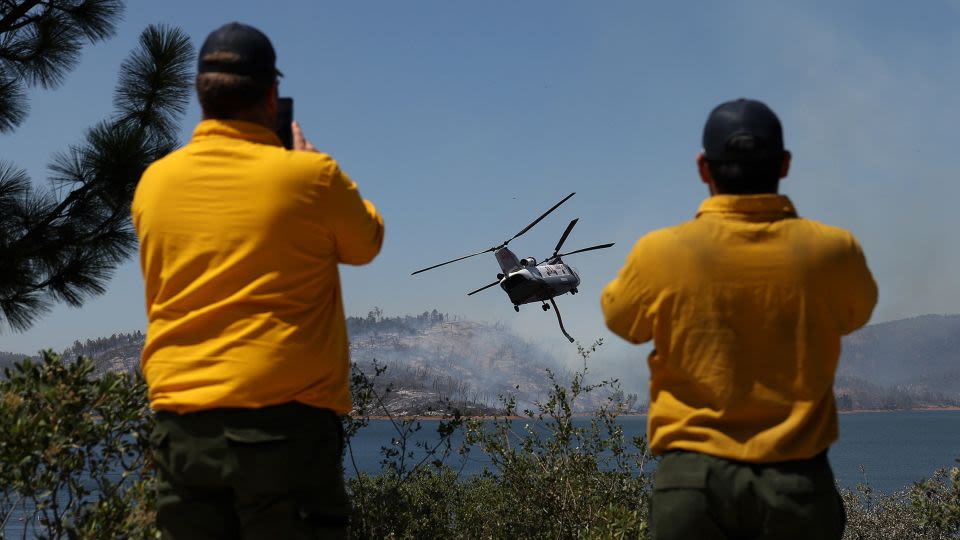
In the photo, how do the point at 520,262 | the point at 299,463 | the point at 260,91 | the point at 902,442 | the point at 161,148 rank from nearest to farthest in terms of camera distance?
the point at 299,463 → the point at 260,91 → the point at 161,148 → the point at 520,262 → the point at 902,442

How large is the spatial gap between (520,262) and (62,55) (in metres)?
19.6

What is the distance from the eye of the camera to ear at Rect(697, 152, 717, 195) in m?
2.58

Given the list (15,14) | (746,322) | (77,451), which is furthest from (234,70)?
(15,14)

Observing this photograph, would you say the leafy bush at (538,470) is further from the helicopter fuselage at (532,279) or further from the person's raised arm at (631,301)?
the helicopter fuselage at (532,279)

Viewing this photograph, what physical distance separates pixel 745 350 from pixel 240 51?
58.8 inches

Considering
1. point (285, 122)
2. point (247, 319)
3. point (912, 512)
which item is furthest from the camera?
point (912, 512)

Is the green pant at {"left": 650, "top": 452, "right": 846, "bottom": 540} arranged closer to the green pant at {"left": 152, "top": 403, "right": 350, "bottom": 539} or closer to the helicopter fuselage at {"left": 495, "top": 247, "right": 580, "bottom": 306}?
the green pant at {"left": 152, "top": 403, "right": 350, "bottom": 539}

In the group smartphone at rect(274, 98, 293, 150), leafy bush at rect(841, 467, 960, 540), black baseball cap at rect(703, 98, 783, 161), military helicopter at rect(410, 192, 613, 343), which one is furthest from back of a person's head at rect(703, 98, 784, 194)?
military helicopter at rect(410, 192, 613, 343)

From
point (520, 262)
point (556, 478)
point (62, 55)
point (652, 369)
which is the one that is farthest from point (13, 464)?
point (520, 262)

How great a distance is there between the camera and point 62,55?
32.8 ft

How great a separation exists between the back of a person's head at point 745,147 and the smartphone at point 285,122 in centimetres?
117

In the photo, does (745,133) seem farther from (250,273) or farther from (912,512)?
(912,512)

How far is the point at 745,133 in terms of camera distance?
2486 mm

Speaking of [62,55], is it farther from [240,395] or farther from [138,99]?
[240,395]
